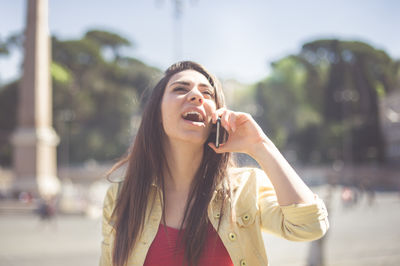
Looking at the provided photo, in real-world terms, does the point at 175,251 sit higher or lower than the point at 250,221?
lower

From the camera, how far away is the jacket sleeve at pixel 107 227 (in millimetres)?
1808

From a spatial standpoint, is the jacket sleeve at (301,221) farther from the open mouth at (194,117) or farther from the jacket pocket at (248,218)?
the open mouth at (194,117)

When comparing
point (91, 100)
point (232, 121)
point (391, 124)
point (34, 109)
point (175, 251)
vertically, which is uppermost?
point (91, 100)

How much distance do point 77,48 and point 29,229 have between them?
32.6 m

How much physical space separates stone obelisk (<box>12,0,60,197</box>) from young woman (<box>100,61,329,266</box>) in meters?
19.2

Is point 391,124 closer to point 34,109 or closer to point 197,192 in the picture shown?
point 34,109

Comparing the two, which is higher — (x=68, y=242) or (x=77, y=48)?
(x=77, y=48)

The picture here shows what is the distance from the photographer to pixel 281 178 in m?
1.52

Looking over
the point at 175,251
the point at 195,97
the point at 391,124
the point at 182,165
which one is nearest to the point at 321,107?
the point at 391,124

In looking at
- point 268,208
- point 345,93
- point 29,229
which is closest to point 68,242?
point 29,229

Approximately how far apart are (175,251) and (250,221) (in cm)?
33

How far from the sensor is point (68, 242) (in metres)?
9.98

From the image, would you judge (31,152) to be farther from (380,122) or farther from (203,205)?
(380,122)

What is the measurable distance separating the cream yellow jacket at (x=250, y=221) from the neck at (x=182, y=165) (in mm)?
110
